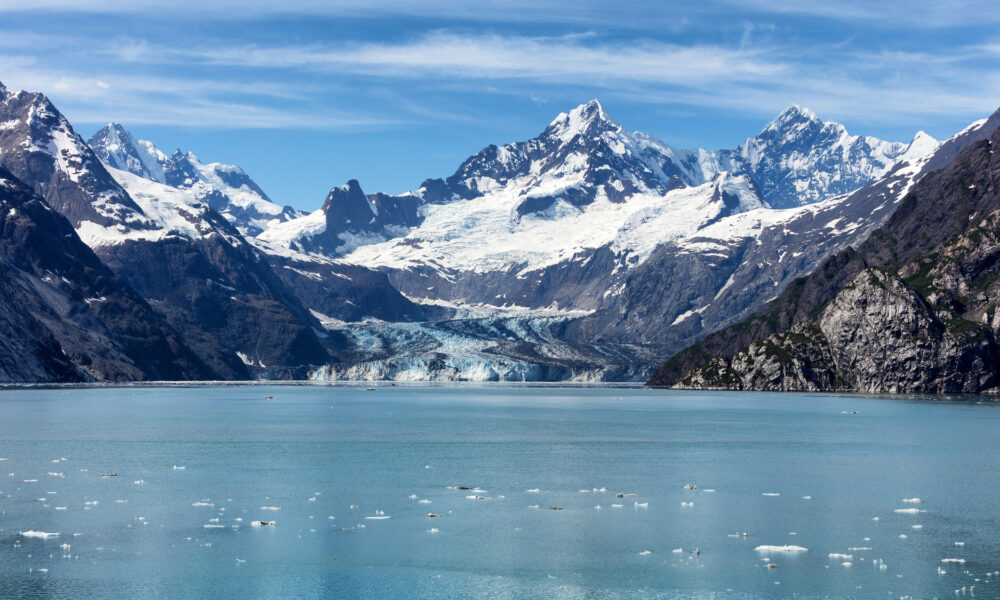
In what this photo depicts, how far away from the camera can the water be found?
50656 millimetres

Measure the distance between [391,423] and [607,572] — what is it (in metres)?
103

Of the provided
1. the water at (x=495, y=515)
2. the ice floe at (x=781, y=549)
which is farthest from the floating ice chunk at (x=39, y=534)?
the ice floe at (x=781, y=549)

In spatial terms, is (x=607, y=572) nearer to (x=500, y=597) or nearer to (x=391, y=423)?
(x=500, y=597)

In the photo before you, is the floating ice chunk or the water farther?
the floating ice chunk

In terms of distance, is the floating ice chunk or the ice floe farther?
the floating ice chunk

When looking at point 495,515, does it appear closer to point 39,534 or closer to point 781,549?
point 781,549

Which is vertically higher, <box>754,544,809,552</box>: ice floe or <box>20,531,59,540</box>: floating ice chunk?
<box>754,544,809,552</box>: ice floe

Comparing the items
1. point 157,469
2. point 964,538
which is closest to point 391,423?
point 157,469

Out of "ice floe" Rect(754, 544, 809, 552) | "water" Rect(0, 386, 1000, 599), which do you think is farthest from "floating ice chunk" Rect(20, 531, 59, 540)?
"ice floe" Rect(754, 544, 809, 552)

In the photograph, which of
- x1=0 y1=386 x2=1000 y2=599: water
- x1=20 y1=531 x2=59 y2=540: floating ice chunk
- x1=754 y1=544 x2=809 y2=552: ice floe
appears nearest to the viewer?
x1=0 y1=386 x2=1000 y2=599: water

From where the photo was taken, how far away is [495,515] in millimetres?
67062

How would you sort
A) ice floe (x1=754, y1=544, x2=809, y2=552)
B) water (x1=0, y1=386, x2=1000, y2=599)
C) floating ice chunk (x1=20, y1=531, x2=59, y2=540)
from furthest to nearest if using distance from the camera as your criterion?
floating ice chunk (x1=20, y1=531, x2=59, y2=540), ice floe (x1=754, y1=544, x2=809, y2=552), water (x1=0, y1=386, x2=1000, y2=599)

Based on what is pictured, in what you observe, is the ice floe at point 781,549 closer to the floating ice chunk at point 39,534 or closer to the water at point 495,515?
the water at point 495,515

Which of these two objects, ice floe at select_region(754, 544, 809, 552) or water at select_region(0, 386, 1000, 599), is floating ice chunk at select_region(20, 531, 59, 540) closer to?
water at select_region(0, 386, 1000, 599)
